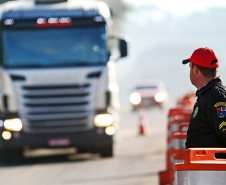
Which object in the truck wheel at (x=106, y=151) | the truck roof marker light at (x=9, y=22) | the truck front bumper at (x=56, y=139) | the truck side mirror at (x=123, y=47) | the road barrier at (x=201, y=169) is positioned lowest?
the truck wheel at (x=106, y=151)

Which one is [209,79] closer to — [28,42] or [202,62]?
[202,62]

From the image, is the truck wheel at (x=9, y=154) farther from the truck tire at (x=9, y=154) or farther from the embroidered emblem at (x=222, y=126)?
the embroidered emblem at (x=222, y=126)

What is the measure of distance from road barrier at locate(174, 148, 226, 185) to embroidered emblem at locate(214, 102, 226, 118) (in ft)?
1.29

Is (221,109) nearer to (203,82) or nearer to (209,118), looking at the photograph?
(209,118)

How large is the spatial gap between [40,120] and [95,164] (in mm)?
1434

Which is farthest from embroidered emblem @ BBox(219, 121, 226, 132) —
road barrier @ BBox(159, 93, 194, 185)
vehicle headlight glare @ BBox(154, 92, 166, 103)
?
vehicle headlight glare @ BBox(154, 92, 166, 103)

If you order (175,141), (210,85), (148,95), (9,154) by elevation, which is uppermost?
(210,85)

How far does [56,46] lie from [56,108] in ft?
4.12

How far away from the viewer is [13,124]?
15.7m

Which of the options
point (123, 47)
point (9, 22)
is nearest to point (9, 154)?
point (9, 22)

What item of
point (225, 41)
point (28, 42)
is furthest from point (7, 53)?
point (225, 41)

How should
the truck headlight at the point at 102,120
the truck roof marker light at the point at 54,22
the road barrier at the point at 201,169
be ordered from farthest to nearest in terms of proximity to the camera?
the truck headlight at the point at 102,120
the truck roof marker light at the point at 54,22
the road barrier at the point at 201,169

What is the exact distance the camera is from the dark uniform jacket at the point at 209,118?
19.5 feet

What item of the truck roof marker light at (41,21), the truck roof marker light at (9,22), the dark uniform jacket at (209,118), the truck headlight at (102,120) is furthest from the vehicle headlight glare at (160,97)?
the dark uniform jacket at (209,118)
